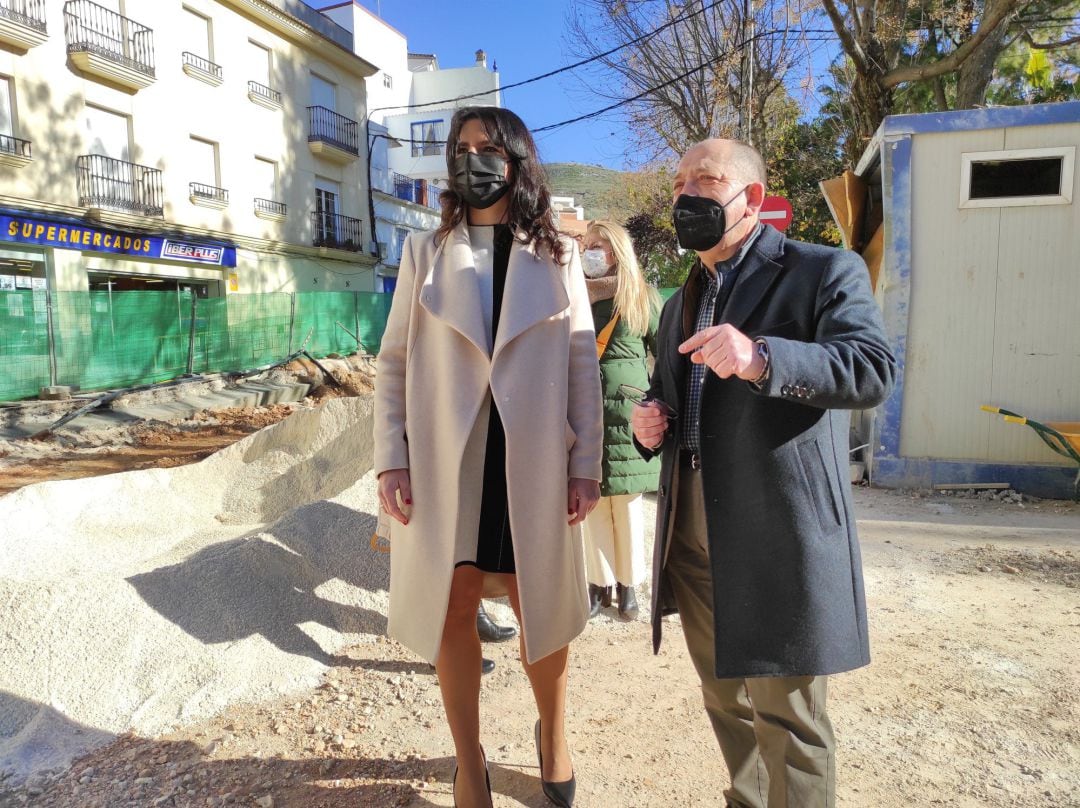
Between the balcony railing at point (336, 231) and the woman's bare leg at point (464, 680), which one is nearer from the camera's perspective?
the woman's bare leg at point (464, 680)

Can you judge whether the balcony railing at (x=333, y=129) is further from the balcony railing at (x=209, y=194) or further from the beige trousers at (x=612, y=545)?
the beige trousers at (x=612, y=545)

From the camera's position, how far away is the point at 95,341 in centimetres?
1295

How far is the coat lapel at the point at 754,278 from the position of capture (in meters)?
1.77

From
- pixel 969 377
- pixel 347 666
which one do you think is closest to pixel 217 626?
pixel 347 666

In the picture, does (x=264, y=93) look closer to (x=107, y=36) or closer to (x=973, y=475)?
(x=107, y=36)

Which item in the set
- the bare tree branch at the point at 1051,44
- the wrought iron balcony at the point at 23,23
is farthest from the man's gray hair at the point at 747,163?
the wrought iron balcony at the point at 23,23

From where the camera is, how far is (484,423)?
2.05 m

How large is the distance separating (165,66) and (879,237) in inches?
718

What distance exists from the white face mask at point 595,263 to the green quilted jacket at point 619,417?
147 millimetres

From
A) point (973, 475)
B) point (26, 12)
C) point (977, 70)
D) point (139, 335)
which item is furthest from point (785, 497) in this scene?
point (26, 12)

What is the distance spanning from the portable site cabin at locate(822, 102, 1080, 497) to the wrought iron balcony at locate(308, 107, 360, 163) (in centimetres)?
2090

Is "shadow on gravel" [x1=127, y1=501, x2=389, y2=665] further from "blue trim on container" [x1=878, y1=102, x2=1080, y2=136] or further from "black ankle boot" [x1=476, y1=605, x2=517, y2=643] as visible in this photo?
"blue trim on container" [x1=878, y1=102, x2=1080, y2=136]

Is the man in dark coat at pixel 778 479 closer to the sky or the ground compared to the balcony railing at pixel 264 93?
closer to the ground

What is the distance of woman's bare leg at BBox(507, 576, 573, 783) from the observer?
2227 millimetres
